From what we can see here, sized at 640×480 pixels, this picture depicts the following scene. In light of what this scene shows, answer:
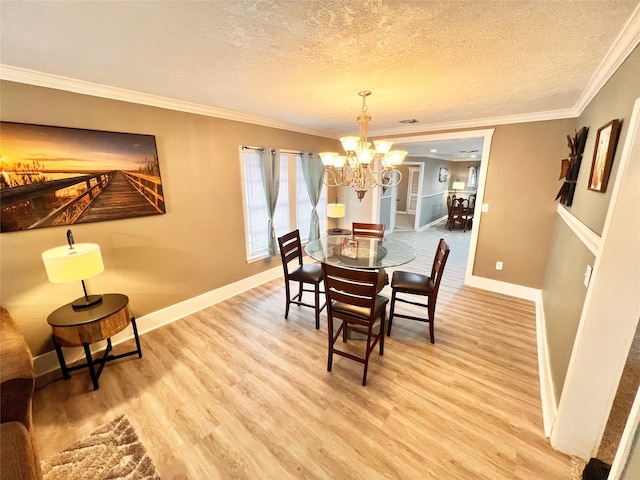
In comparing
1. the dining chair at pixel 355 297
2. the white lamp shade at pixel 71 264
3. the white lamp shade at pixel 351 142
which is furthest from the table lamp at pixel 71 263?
the white lamp shade at pixel 351 142

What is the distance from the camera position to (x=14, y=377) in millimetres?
1452

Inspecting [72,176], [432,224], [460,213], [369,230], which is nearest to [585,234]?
[369,230]

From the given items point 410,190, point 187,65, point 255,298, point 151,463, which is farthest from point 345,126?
point 410,190

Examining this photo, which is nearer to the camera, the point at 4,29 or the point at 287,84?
the point at 4,29

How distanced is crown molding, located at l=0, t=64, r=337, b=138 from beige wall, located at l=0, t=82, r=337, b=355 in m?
0.05

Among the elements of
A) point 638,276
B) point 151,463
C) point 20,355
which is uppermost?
point 638,276

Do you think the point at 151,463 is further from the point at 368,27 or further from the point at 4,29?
the point at 368,27

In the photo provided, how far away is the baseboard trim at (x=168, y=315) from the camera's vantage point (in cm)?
214

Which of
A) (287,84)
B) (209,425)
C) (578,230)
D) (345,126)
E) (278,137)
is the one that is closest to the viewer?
(209,425)

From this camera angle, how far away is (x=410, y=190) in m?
8.74

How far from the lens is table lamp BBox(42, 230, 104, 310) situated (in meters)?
1.73

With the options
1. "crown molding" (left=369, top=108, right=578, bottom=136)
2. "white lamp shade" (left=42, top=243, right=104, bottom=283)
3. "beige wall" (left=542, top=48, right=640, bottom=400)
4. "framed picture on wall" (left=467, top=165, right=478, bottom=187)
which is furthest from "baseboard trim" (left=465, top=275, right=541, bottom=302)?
"framed picture on wall" (left=467, top=165, right=478, bottom=187)

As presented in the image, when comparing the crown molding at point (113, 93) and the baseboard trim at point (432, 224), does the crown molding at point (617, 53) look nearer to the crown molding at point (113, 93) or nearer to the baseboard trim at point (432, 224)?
the crown molding at point (113, 93)

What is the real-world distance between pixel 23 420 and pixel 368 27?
2643 mm
